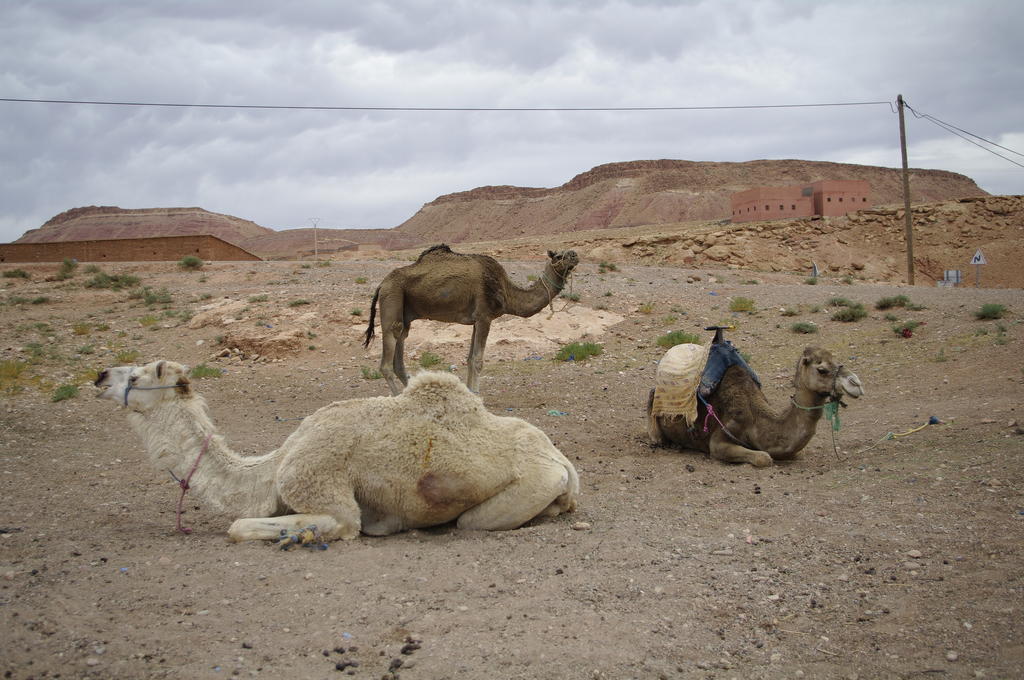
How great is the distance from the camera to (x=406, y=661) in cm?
347

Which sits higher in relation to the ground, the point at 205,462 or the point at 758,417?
the point at 205,462

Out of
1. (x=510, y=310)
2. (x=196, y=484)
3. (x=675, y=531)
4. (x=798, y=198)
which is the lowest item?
(x=675, y=531)


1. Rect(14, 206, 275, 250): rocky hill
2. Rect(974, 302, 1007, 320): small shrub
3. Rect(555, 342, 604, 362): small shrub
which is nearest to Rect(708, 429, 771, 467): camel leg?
Rect(555, 342, 604, 362): small shrub

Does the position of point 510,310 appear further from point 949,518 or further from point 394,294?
point 949,518

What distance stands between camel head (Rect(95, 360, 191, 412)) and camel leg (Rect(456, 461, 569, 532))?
7.41 ft

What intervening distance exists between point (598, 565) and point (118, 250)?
4155 centimetres

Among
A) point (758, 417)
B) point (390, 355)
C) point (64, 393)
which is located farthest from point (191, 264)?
point (758, 417)

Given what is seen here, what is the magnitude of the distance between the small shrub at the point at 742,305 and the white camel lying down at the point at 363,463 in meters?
13.9

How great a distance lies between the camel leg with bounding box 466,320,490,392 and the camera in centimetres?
1027

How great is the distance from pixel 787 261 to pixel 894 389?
122 ft

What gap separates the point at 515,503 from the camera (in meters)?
5.20

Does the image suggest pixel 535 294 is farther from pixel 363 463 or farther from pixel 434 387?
pixel 363 463

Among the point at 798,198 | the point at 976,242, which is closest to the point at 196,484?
the point at 976,242

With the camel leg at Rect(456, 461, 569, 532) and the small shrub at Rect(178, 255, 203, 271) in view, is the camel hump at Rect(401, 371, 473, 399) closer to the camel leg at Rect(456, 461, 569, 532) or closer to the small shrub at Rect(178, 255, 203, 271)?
A: the camel leg at Rect(456, 461, 569, 532)
